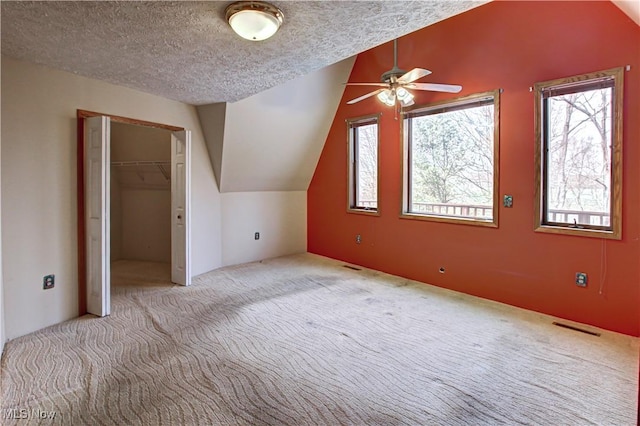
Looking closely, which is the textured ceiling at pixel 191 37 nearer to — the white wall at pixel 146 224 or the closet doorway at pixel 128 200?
the closet doorway at pixel 128 200

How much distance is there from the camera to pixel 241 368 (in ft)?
7.86

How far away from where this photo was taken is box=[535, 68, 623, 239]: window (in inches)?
114

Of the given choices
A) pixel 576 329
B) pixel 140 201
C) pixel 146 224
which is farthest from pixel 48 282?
pixel 576 329

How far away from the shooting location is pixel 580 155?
10.3ft

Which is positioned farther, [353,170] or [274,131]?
[353,170]

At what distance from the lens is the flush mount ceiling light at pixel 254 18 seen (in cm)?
184

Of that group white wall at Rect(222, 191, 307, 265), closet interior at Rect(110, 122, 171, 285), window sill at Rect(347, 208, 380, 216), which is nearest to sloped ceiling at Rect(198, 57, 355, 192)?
white wall at Rect(222, 191, 307, 265)

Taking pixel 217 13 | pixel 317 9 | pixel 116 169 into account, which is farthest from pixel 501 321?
pixel 116 169

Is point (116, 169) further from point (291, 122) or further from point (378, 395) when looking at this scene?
point (378, 395)

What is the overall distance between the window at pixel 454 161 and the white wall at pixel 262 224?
7.41ft

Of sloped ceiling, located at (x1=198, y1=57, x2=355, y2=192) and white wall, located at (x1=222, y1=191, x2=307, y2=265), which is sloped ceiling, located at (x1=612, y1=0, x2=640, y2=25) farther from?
white wall, located at (x1=222, y1=191, x2=307, y2=265)

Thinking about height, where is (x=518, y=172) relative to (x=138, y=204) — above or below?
above

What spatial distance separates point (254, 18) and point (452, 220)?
3.15 meters

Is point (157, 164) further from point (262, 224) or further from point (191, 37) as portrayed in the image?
point (191, 37)
